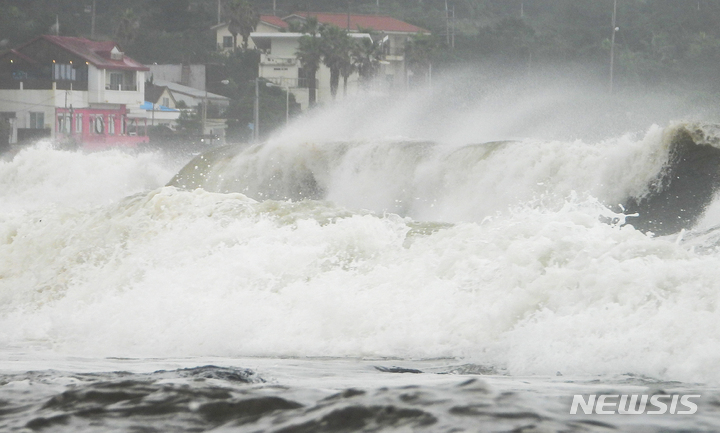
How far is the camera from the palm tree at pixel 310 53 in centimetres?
5853

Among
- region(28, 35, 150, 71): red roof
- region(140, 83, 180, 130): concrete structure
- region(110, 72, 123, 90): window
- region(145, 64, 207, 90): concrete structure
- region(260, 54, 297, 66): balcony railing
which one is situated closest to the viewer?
region(28, 35, 150, 71): red roof

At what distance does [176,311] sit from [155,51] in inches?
2599

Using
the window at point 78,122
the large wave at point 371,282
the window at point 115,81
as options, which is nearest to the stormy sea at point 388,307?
the large wave at point 371,282

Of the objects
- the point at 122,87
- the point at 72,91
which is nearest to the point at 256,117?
the point at 122,87

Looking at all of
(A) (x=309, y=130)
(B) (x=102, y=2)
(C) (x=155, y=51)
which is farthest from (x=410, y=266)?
(B) (x=102, y=2)

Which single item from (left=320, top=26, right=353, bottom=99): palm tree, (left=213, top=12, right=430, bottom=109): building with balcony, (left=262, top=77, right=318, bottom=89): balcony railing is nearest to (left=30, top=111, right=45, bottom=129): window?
(left=213, top=12, right=430, bottom=109): building with balcony

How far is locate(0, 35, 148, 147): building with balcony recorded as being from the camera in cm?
5278

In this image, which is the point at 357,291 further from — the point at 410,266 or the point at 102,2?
the point at 102,2

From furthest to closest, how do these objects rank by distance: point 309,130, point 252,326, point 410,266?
point 309,130 → point 410,266 → point 252,326

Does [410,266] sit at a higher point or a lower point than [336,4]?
lower

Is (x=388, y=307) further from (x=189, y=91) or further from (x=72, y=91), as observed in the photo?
(x=189, y=91)

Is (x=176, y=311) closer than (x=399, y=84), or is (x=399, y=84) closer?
(x=176, y=311)

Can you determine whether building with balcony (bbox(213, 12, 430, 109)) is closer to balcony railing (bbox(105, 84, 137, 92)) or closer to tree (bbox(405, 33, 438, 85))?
tree (bbox(405, 33, 438, 85))

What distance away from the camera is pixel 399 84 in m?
64.9
